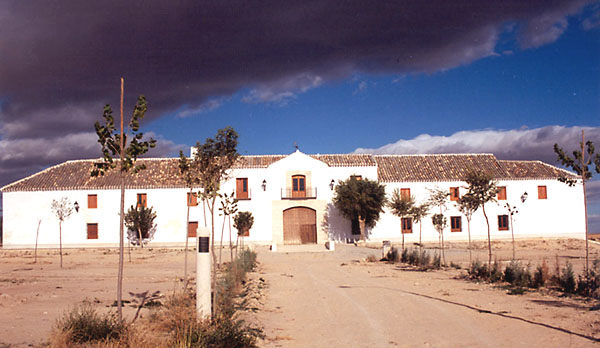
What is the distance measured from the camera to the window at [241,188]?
1411 inches

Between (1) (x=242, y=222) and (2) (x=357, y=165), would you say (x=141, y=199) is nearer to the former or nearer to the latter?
(1) (x=242, y=222)

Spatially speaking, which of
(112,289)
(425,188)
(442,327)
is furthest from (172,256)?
(442,327)

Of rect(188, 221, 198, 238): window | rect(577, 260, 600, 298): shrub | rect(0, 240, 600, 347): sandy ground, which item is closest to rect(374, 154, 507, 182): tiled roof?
rect(188, 221, 198, 238): window

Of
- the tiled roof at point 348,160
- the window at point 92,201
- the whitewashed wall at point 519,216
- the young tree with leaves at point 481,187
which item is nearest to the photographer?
the young tree with leaves at point 481,187

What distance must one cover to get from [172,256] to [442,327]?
22.9 metres

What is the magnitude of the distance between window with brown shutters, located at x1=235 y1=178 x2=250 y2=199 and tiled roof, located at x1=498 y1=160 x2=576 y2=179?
18906 millimetres

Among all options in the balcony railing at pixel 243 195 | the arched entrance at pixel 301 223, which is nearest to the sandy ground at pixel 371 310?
the balcony railing at pixel 243 195

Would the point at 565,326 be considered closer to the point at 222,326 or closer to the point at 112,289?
the point at 222,326

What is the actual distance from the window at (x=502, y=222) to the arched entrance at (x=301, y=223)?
13055mm

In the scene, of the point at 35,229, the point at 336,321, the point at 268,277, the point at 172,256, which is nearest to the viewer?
the point at 336,321

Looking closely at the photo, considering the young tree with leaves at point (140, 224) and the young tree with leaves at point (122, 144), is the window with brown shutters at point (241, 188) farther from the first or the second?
the young tree with leaves at point (122, 144)

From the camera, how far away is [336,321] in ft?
29.0

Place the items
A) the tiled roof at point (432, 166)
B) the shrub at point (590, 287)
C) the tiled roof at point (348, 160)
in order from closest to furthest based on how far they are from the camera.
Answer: the shrub at point (590, 287) → the tiled roof at point (348, 160) → the tiled roof at point (432, 166)

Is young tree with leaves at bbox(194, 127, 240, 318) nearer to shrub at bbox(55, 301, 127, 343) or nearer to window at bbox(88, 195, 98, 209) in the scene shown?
shrub at bbox(55, 301, 127, 343)
